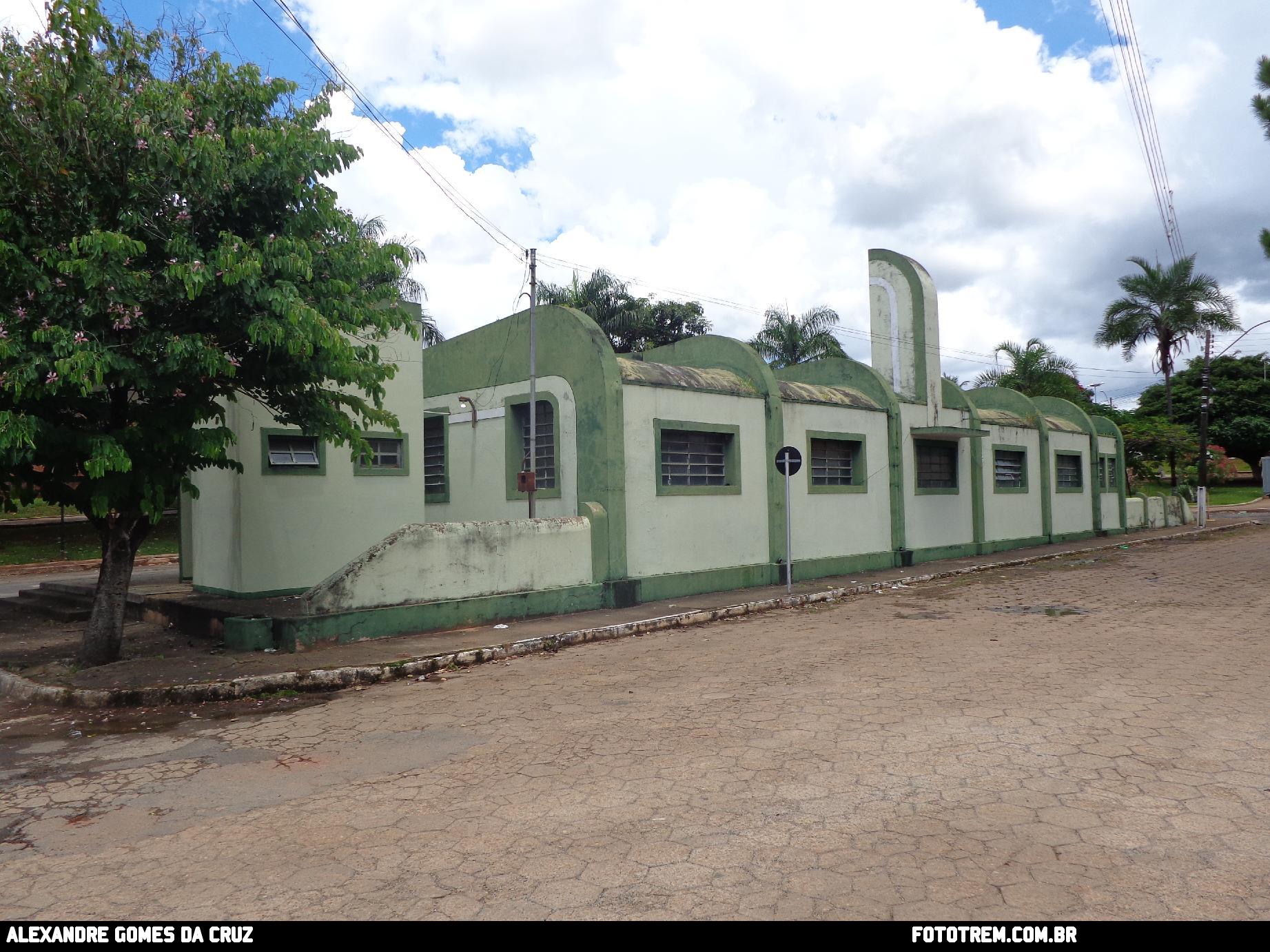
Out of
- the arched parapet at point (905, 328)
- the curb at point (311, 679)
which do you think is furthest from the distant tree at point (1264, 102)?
the curb at point (311, 679)

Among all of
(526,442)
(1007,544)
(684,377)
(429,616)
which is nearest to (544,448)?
(526,442)

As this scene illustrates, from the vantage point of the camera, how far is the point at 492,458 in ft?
48.6

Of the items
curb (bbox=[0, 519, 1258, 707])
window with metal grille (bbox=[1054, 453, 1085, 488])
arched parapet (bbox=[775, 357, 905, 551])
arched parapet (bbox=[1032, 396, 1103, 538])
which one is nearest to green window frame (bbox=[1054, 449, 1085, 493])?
window with metal grille (bbox=[1054, 453, 1085, 488])

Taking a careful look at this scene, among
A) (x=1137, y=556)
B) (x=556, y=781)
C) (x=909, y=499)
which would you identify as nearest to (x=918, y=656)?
(x=556, y=781)

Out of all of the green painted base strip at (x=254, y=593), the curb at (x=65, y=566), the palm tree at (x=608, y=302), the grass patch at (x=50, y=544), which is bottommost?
the green painted base strip at (x=254, y=593)

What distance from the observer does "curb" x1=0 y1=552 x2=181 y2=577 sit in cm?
2147

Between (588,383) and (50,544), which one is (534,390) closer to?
(588,383)

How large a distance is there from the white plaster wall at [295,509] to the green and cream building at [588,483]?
0.03 metres

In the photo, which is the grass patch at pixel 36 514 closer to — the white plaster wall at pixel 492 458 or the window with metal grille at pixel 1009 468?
the white plaster wall at pixel 492 458

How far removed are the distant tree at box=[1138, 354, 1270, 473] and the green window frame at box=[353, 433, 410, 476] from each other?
48749 mm

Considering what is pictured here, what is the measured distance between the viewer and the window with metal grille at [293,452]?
1223 cm

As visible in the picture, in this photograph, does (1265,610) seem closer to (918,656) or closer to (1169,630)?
(1169,630)

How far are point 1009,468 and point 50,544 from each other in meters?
26.0

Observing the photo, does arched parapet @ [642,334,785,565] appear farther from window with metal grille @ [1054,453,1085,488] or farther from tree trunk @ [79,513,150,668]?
window with metal grille @ [1054,453,1085,488]
